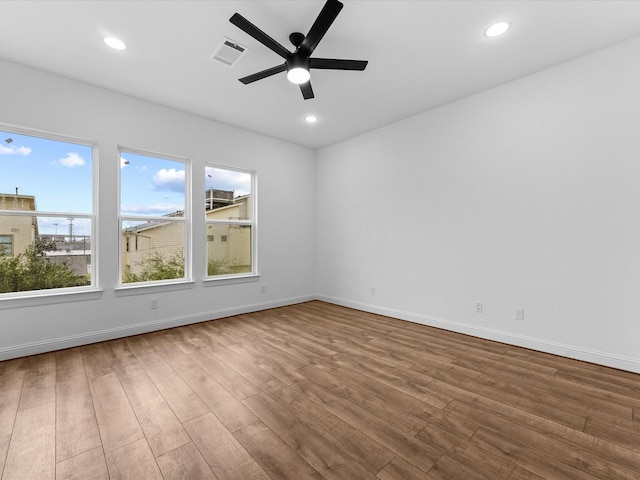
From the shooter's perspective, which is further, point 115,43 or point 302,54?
point 115,43

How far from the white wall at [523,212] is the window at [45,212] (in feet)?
12.8

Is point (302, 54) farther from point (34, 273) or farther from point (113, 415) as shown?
point (34, 273)

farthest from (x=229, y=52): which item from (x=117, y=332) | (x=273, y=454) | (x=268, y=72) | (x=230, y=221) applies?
(x=117, y=332)

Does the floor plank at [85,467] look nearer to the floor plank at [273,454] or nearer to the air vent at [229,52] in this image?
the floor plank at [273,454]

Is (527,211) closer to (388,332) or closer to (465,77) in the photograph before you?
(465,77)

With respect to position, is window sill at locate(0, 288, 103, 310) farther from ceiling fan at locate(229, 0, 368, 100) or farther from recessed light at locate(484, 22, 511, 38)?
recessed light at locate(484, 22, 511, 38)

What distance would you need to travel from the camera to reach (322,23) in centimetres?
206

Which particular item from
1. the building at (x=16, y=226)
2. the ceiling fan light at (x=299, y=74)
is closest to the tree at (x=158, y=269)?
the building at (x=16, y=226)

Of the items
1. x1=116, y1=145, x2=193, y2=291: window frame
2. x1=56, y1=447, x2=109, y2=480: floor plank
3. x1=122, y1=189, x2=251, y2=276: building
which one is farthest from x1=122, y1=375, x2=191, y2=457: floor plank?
x1=122, y1=189, x2=251, y2=276: building

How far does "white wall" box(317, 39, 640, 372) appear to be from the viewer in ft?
8.87

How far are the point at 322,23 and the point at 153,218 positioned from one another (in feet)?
10.6

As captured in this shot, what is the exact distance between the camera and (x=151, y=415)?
1.99m

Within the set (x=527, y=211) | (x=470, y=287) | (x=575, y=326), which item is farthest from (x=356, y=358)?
(x=527, y=211)

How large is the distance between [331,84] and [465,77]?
59.1 inches
